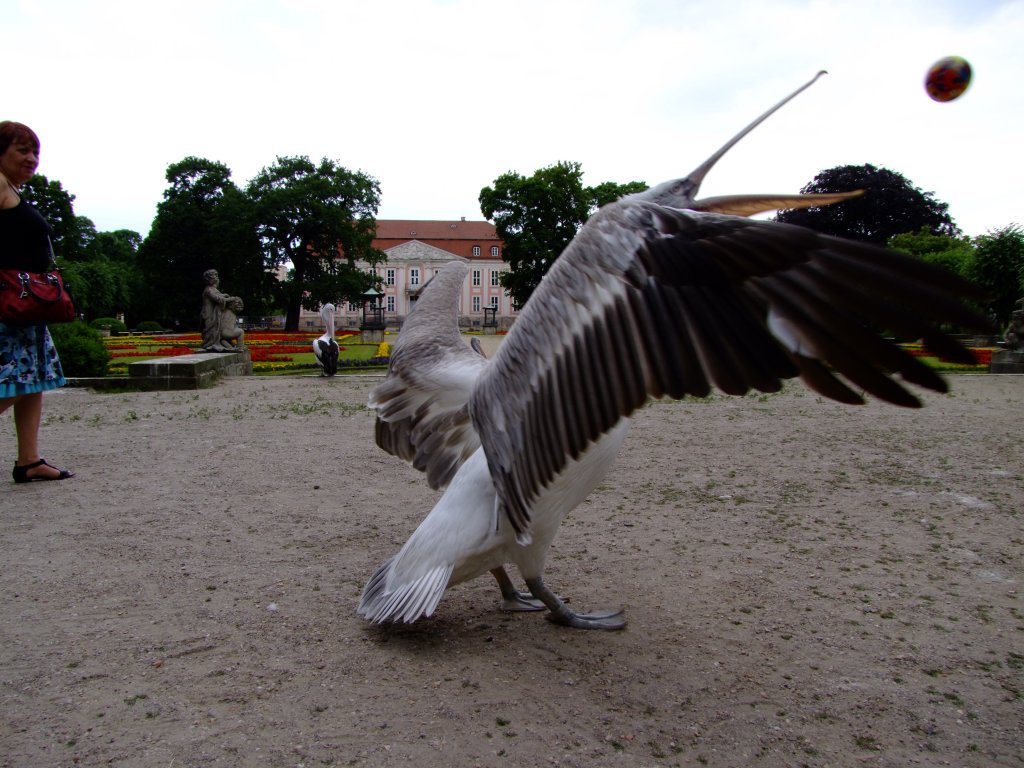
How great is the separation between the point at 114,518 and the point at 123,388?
28.4 feet

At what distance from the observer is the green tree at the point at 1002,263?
24.3 metres

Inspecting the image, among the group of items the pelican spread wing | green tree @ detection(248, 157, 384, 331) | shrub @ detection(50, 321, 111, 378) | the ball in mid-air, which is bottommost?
shrub @ detection(50, 321, 111, 378)

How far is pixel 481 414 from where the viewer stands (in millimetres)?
2525

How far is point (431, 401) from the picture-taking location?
136 inches

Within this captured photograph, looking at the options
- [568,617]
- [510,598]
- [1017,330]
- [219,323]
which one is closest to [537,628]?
[568,617]

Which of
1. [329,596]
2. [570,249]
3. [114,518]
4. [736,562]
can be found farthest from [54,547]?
[736,562]

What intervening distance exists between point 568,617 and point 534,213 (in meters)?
49.0

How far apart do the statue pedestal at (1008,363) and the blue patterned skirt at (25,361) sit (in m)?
18.5

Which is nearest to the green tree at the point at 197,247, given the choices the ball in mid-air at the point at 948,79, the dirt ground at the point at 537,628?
the dirt ground at the point at 537,628

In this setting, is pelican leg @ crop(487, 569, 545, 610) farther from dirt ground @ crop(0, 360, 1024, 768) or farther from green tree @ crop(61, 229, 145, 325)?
green tree @ crop(61, 229, 145, 325)

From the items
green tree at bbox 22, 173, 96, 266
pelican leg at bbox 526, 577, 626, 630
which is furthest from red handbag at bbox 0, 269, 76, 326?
green tree at bbox 22, 173, 96, 266

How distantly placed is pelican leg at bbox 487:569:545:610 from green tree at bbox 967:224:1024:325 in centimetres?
2704

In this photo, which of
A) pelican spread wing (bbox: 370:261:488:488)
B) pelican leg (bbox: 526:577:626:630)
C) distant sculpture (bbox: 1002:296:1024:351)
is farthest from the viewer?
distant sculpture (bbox: 1002:296:1024:351)

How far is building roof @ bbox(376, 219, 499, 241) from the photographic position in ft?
302
